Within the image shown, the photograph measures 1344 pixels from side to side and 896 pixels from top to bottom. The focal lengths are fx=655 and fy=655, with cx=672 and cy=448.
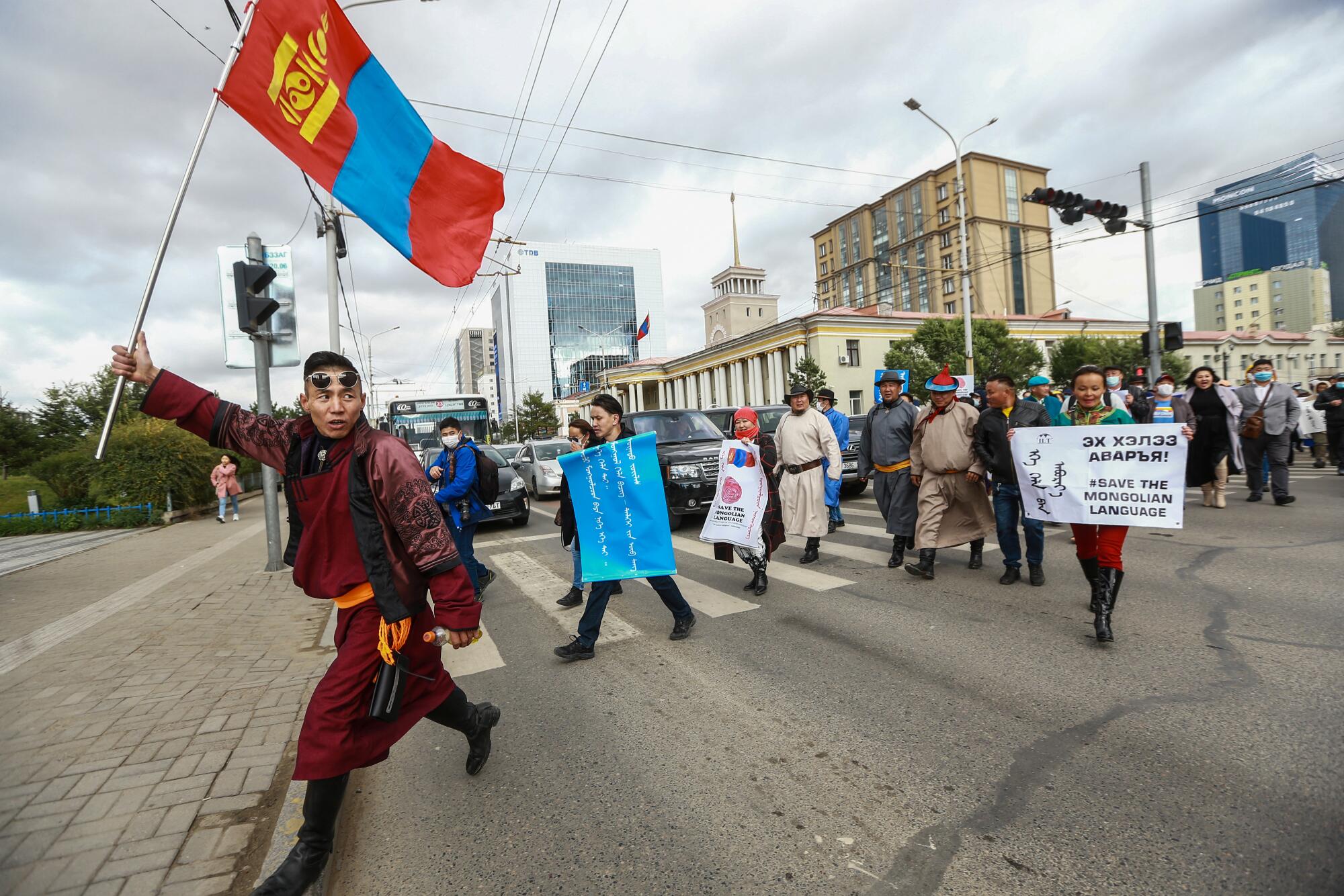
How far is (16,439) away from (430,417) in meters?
15.1

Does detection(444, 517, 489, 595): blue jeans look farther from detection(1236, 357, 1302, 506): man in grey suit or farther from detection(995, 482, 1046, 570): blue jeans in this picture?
detection(1236, 357, 1302, 506): man in grey suit

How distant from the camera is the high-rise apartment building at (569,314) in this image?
115 m

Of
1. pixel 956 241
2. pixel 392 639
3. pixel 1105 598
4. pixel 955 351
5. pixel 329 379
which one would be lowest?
pixel 1105 598

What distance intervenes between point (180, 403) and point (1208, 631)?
19.3 feet

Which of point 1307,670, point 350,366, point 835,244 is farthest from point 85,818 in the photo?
point 835,244

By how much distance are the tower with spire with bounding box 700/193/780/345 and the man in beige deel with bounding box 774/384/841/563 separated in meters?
68.7

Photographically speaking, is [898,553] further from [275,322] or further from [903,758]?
[275,322]

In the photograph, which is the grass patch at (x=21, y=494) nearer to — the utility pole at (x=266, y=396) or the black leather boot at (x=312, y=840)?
the utility pole at (x=266, y=396)

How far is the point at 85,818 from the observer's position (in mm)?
2807

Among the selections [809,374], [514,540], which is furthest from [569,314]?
[514,540]

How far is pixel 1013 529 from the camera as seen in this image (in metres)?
5.94

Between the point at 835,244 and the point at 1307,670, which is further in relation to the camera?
the point at 835,244

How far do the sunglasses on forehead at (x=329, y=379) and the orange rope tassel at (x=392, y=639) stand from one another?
92cm

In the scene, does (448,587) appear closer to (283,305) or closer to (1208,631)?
(1208,631)
